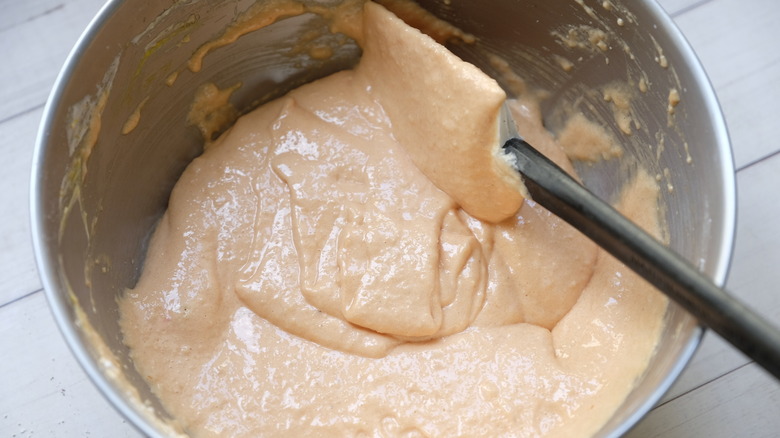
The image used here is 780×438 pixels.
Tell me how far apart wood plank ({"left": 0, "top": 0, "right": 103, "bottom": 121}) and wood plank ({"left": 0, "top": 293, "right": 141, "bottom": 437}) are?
1.46 feet

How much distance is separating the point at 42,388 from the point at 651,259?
1120 millimetres

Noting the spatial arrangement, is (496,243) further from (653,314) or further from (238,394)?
(238,394)

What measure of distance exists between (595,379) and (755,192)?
57 cm

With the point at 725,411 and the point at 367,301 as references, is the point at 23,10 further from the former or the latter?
the point at 725,411

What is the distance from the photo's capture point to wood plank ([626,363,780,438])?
4.22 feet

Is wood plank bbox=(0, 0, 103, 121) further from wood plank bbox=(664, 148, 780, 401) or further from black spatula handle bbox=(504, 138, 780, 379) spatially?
wood plank bbox=(664, 148, 780, 401)

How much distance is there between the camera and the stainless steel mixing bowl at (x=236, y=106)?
1020 mm

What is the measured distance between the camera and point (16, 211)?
4.67 ft

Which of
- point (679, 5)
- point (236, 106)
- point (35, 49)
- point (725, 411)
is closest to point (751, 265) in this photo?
point (725, 411)

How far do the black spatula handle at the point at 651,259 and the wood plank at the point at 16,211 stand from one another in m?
0.98

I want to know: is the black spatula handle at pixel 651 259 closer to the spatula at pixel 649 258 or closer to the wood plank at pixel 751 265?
the spatula at pixel 649 258

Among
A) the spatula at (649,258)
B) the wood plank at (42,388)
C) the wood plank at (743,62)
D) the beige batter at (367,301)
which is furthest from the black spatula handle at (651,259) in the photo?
the wood plank at (42,388)

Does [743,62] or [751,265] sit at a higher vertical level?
[743,62]

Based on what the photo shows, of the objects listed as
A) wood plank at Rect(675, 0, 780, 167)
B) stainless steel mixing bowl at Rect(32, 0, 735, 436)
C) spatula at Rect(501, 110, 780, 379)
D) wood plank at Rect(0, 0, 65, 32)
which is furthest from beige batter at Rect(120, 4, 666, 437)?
wood plank at Rect(0, 0, 65, 32)
